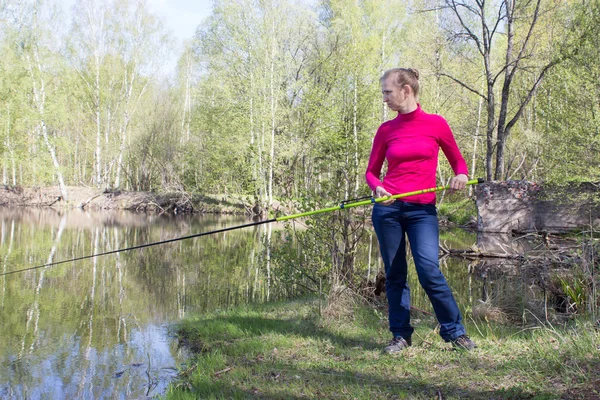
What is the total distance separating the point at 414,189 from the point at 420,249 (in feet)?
1.30

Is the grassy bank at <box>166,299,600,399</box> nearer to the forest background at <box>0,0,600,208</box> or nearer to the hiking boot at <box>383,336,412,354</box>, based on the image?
the hiking boot at <box>383,336,412,354</box>

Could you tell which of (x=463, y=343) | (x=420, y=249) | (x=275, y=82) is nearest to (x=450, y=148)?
(x=420, y=249)

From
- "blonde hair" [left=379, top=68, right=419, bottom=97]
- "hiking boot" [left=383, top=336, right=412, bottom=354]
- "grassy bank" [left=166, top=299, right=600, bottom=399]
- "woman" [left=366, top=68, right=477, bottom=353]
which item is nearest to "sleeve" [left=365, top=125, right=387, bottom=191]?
"woman" [left=366, top=68, right=477, bottom=353]

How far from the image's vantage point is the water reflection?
433 cm

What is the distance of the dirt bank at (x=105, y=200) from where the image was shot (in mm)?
26844

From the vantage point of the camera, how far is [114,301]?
23.1 feet

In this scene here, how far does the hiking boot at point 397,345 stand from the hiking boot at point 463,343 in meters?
0.33

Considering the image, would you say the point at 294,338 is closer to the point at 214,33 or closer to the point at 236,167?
the point at 236,167

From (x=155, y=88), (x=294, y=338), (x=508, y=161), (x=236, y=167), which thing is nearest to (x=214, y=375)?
(x=294, y=338)

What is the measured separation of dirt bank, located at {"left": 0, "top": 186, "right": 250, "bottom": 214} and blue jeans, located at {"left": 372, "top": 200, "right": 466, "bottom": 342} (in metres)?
23.5

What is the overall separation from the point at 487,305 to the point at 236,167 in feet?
63.0

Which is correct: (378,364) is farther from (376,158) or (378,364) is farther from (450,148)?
(450,148)

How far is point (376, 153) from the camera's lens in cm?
353

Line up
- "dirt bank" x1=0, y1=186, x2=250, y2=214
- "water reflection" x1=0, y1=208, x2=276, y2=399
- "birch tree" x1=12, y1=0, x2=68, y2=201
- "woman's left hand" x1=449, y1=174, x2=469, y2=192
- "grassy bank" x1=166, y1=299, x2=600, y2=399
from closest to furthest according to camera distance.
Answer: "grassy bank" x1=166, y1=299, x2=600, y2=399, "woman's left hand" x1=449, y1=174, x2=469, y2=192, "water reflection" x1=0, y1=208, x2=276, y2=399, "birch tree" x1=12, y1=0, x2=68, y2=201, "dirt bank" x1=0, y1=186, x2=250, y2=214
